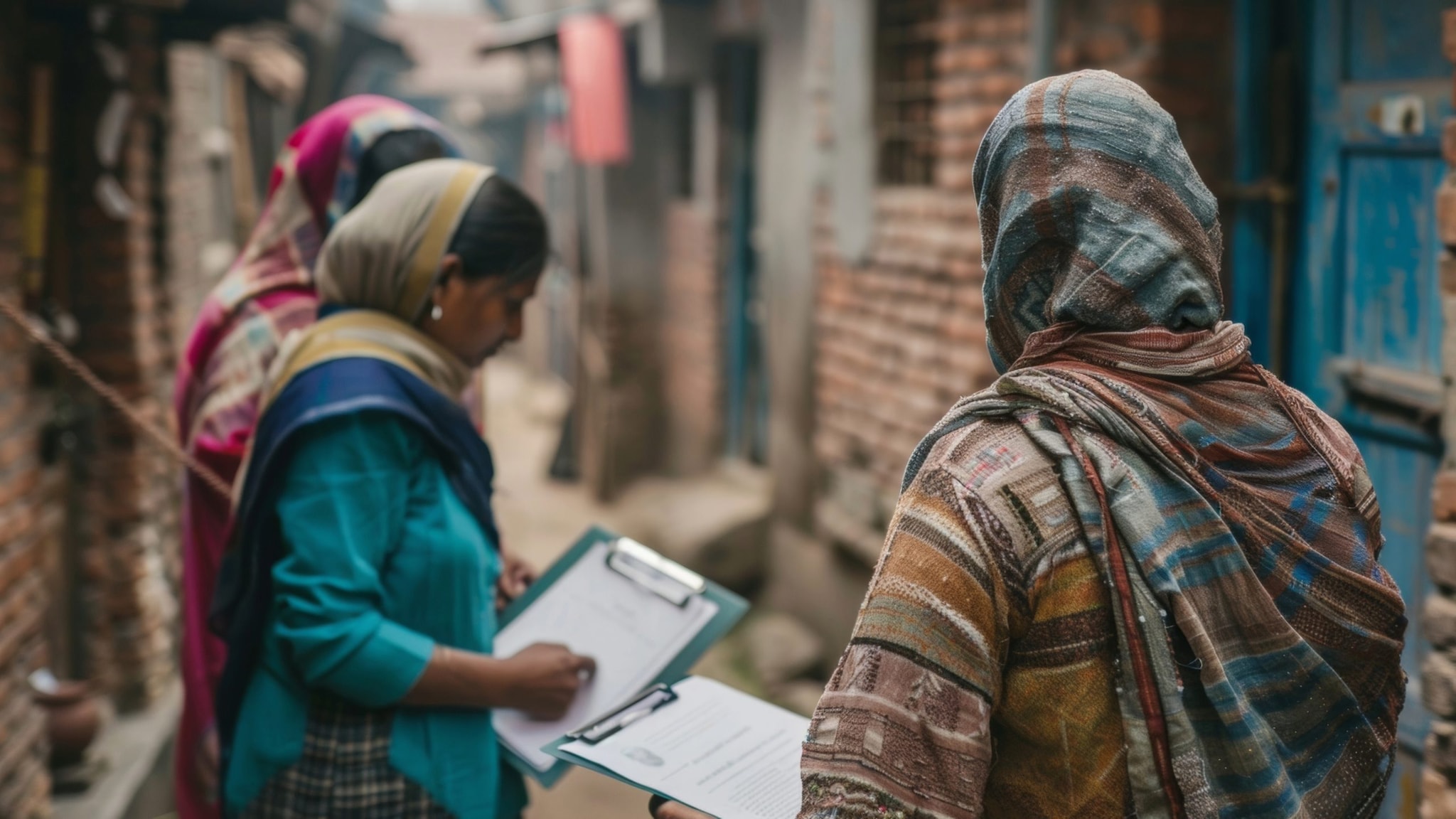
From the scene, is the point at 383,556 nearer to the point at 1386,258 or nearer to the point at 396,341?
the point at 396,341

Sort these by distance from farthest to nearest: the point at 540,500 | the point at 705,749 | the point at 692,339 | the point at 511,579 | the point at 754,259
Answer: the point at 540,500, the point at 692,339, the point at 754,259, the point at 511,579, the point at 705,749

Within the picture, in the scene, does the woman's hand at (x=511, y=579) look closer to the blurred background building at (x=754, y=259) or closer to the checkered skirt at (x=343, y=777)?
the blurred background building at (x=754, y=259)

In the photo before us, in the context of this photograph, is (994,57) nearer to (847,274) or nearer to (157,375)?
(847,274)

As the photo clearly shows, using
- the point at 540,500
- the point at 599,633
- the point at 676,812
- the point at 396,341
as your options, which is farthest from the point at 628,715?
the point at 540,500

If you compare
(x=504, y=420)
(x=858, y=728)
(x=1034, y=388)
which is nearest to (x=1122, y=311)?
(x=1034, y=388)

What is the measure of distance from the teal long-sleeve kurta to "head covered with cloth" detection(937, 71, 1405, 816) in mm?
933

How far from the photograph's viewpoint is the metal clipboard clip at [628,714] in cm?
169

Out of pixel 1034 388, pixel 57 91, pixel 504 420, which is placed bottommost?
pixel 504 420

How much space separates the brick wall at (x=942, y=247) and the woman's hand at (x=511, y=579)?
201cm

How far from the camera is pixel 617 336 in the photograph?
30.2 ft

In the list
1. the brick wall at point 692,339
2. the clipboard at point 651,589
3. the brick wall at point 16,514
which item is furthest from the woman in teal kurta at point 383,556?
the brick wall at point 692,339

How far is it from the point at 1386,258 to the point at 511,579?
2.03 metres

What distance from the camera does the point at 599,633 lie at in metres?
2.15

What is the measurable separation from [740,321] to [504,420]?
20.0 ft
